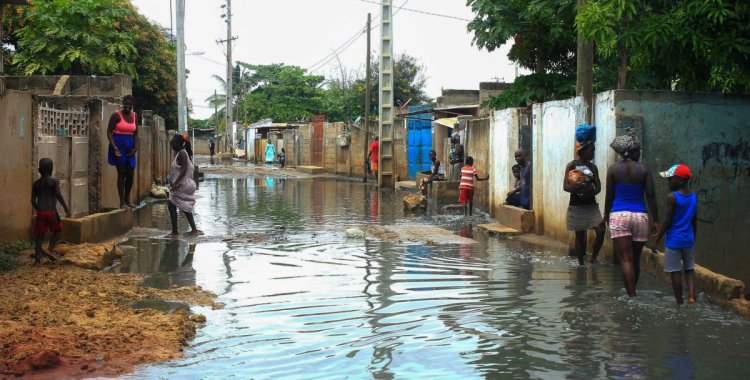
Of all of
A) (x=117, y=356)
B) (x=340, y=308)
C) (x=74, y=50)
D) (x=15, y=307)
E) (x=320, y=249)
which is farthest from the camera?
(x=74, y=50)

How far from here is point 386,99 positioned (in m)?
29.4

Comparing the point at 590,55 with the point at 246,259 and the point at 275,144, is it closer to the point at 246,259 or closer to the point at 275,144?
the point at 246,259

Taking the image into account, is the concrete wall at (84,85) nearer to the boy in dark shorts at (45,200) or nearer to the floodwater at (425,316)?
the floodwater at (425,316)

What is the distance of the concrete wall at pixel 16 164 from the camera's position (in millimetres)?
10188

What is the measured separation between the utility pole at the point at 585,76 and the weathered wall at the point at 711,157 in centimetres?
112

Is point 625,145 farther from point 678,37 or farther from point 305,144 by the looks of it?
point 305,144

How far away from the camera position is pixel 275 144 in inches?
2373

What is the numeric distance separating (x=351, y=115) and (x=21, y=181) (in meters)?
46.2

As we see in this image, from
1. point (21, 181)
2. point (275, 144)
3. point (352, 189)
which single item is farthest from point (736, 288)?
point (275, 144)

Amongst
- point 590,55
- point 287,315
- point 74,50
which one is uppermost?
point 74,50

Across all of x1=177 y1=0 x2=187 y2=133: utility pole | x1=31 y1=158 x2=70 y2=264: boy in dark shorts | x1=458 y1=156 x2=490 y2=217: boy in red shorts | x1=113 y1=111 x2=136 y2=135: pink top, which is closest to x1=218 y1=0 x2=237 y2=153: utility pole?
x1=177 y1=0 x2=187 y2=133: utility pole

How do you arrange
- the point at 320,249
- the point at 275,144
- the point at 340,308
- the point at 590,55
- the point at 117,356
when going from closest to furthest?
the point at 117,356
the point at 340,308
the point at 320,249
the point at 590,55
the point at 275,144

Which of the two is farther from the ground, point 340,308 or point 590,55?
point 590,55

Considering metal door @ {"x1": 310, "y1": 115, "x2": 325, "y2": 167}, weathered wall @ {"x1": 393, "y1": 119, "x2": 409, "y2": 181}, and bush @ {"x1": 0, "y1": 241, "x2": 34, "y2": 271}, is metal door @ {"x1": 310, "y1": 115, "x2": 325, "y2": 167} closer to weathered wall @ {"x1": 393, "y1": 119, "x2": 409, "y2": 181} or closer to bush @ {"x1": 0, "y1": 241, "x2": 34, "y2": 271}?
weathered wall @ {"x1": 393, "y1": 119, "x2": 409, "y2": 181}
